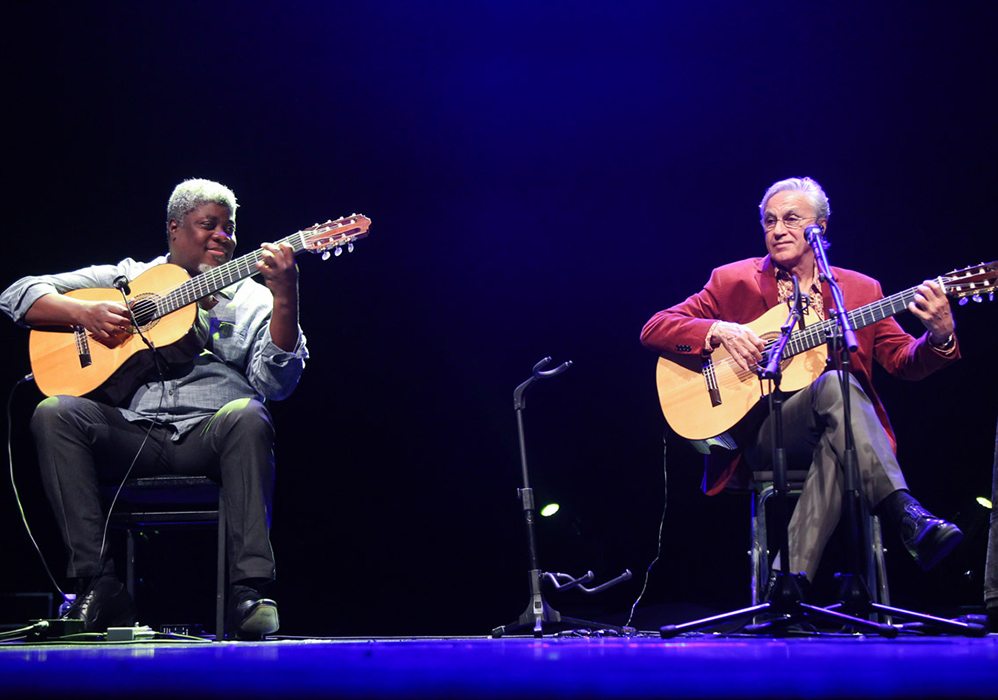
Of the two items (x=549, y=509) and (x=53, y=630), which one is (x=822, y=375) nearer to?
(x=549, y=509)

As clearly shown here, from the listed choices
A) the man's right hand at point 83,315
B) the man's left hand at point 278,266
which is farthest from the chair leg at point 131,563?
the man's left hand at point 278,266

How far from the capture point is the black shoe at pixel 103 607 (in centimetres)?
235

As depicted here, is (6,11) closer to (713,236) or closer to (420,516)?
(420,516)

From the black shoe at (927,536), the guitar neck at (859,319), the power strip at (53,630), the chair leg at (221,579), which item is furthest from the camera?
the guitar neck at (859,319)

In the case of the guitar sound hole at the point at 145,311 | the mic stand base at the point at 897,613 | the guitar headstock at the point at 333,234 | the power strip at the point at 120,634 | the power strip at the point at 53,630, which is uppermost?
the guitar headstock at the point at 333,234

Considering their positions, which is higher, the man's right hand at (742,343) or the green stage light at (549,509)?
the man's right hand at (742,343)

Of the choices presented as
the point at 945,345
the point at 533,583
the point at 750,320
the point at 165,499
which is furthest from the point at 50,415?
the point at 945,345

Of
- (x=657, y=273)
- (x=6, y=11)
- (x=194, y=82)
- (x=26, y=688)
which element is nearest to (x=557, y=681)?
(x=26, y=688)

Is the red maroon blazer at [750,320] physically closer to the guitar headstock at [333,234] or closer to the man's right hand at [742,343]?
the man's right hand at [742,343]

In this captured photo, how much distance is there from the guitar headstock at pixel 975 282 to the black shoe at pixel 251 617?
205cm

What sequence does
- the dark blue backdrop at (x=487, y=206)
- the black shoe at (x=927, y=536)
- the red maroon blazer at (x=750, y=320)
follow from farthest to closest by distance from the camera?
the dark blue backdrop at (x=487, y=206), the red maroon blazer at (x=750, y=320), the black shoe at (x=927, y=536)

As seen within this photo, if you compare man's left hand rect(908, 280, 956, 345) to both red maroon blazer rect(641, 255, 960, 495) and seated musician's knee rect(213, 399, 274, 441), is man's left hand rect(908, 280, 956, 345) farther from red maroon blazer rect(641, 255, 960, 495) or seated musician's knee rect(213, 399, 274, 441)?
seated musician's knee rect(213, 399, 274, 441)

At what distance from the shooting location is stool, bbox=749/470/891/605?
2.43 meters

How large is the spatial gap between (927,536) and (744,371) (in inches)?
31.4
